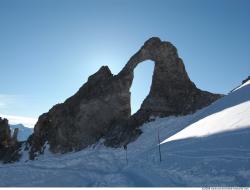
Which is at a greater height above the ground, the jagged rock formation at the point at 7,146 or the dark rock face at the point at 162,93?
the dark rock face at the point at 162,93

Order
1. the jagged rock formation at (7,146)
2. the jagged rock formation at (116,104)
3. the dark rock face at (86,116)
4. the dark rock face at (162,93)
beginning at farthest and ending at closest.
A: the jagged rock formation at (7,146)
the dark rock face at (86,116)
the jagged rock formation at (116,104)
the dark rock face at (162,93)

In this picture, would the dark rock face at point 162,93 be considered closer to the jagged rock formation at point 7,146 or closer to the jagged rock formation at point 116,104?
the jagged rock formation at point 116,104

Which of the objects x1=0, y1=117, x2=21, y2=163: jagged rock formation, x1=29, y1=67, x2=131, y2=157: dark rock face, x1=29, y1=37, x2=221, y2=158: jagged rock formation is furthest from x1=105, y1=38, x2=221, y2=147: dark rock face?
x1=0, y1=117, x2=21, y2=163: jagged rock formation

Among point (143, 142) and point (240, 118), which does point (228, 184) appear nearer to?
point (240, 118)

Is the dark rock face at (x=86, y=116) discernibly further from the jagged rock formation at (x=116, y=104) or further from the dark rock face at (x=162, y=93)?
the dark rock face at (x=162, y=93)

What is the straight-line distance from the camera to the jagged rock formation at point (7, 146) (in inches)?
1958

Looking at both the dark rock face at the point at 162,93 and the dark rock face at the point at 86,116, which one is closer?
the dark rock face at the point at 162,93

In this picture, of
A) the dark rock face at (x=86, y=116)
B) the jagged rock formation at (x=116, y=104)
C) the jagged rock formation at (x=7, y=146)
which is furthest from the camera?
the jagged rock formation at (x=7, y=146)

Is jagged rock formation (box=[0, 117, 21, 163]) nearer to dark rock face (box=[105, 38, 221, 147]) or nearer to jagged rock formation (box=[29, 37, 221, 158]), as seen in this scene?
jagged rock formation (box=[29, 37, 221, 158])

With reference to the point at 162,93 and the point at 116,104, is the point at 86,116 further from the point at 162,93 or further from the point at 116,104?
the point at 162,93

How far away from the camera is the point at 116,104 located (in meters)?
49.2

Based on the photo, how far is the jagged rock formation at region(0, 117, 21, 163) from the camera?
4973cm

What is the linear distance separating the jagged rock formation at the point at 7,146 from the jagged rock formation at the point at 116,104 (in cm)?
317

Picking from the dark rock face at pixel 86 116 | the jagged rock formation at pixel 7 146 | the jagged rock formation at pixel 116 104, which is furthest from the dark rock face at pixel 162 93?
the jagged rock formation at pixel 7 146
